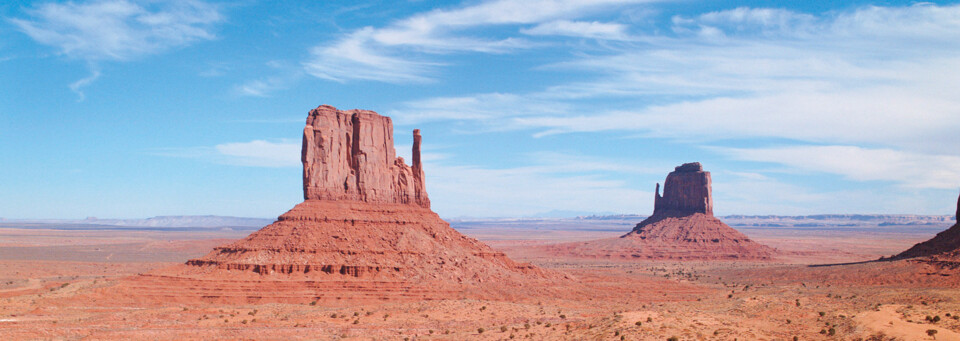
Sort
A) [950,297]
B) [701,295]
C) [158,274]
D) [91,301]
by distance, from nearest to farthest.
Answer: [950,297] < [91,301] < [158,274] < [701,295]

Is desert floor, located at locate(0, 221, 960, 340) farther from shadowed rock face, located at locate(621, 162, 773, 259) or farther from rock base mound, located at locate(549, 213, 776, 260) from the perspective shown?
shadowed rock face, located at locate(621, 162, 773, 259)

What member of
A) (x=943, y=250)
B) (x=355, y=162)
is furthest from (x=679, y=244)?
(x=355, y=162)

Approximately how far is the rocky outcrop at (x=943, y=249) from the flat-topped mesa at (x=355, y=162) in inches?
1883

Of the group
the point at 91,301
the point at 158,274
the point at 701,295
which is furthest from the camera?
the point at 701,295

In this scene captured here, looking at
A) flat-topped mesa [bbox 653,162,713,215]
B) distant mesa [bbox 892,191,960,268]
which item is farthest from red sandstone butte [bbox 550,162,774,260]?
distant mesa [bbox 892,191,960,268]

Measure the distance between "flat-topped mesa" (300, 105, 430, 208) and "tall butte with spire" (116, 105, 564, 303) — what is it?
0.09 m

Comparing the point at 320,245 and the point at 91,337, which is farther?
the point at 320,245

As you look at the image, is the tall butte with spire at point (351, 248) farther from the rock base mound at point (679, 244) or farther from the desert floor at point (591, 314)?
the rock base mound at point (679, 244)

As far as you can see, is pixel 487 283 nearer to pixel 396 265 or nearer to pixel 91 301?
pixel 396 265

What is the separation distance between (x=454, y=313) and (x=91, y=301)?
26.1 meters

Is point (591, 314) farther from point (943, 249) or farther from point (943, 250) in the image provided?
point (943, 249)

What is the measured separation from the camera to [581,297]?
6394cm

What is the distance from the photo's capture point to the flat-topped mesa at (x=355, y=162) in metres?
68.1

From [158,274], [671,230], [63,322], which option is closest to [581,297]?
[158,274]
